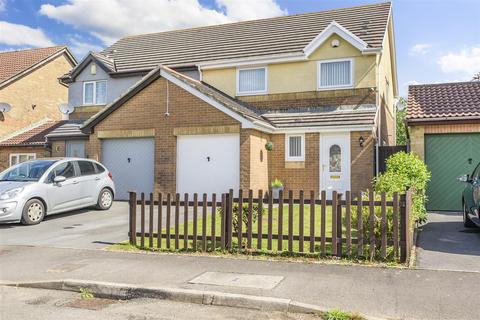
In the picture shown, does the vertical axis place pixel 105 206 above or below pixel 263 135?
below

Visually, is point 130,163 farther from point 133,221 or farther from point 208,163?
point 133,221

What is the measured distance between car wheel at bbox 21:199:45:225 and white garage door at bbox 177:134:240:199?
5415mm

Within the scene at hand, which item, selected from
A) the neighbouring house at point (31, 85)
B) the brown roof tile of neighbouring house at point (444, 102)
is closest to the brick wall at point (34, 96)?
the neighbouring house at point (31, 85)

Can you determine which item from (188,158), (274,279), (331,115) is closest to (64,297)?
(274,279)

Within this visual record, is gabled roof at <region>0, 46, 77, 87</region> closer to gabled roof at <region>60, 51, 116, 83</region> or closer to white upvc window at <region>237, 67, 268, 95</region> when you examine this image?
gabled roof at <region>60, 51, 116, 83</region>

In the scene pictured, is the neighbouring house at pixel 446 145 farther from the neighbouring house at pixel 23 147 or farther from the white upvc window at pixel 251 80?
the neighbouring house at pixel 23 147

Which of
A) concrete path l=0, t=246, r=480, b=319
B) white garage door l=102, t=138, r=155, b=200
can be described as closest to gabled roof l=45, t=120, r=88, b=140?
white garage door l=102, t=138, r=155, b=200

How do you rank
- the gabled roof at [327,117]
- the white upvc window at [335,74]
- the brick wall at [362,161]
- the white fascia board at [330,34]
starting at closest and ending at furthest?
the brick wall at [362,161] → the gabled roof at [327,117] → the white fascia board at [330,34] → the white upvc window at [335,74]

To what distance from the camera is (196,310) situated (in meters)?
5.05

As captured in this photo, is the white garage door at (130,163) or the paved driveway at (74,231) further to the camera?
the white garage door at (130,163)

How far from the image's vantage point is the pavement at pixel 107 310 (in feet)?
15.8

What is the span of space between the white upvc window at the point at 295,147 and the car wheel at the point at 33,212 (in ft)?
28.5

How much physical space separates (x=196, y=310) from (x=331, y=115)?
1241 centimetres

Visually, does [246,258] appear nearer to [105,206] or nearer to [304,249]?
[304,249]
